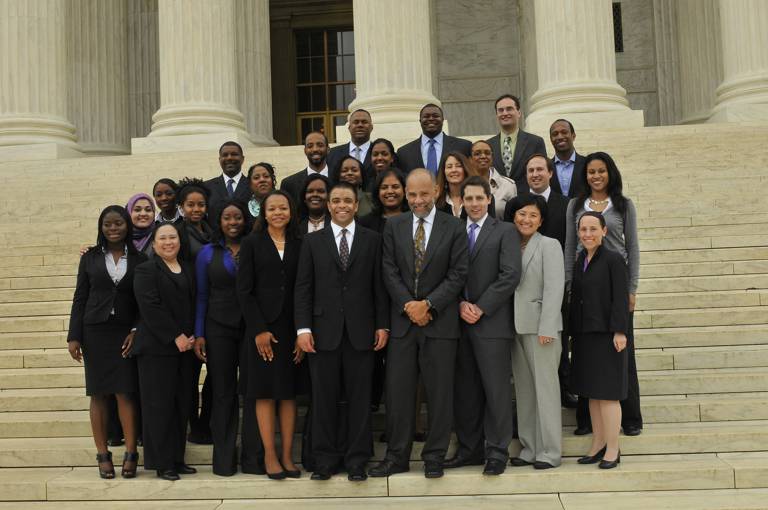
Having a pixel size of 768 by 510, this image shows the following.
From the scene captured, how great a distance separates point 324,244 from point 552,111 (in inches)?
461

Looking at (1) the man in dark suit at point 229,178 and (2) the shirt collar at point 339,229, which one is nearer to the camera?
(2) the shirt collar at point 339,229

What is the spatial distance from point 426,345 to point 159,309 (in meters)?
2.34

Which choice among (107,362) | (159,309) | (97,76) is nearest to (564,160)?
(159,309)

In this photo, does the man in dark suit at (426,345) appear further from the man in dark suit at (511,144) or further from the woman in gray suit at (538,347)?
the man in dark suit at (511,144)

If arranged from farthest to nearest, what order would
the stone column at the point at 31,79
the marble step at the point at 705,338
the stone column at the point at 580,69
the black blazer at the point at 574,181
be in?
the stone column at the point at 31,79 < the stone column at the point at 580,69 < the black blazer at the point at 574,181 < the marble step at the point at 705,338

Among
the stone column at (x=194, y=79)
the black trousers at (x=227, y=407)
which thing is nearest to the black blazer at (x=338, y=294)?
the black trousers at (x=227, y=407)

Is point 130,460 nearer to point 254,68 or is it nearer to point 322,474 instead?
point 322,474

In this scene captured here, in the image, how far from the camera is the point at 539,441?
25.4 ft

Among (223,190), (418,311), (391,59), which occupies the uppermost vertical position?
(391,59)

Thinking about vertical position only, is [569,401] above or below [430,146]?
below

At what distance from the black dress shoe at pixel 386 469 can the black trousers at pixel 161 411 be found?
1.74 m

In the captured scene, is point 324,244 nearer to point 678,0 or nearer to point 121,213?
point 121,213

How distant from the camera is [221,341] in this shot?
7941 millimetres

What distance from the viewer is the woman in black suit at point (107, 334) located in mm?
7879
